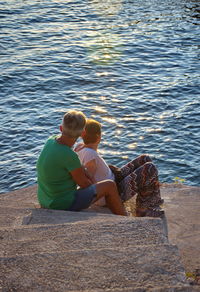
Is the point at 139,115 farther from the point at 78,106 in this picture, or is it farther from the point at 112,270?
the point at 112,270

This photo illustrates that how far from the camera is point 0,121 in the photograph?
13.1 metres

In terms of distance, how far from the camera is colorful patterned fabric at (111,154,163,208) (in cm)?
738

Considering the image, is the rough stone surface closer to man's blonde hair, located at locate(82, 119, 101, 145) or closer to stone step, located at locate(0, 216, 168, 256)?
stone step, located at locate(0, 216, 168, 256)

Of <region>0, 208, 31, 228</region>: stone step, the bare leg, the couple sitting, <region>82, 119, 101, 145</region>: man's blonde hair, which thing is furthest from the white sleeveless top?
<region>0, 208, 31, 228</region>: stone step

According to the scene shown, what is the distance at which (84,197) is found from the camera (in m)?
6.93

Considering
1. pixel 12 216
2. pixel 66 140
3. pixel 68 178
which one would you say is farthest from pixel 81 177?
pixel 12 216

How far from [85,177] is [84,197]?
0.85 feet

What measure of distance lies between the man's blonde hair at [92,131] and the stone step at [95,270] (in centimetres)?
274

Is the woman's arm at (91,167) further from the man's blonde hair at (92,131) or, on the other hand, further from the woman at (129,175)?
the man's blonde hair at (92,131)

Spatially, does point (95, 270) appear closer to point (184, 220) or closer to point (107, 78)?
point (184, 220)

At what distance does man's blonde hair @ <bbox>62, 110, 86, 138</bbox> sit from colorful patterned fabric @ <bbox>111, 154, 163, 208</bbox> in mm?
1168

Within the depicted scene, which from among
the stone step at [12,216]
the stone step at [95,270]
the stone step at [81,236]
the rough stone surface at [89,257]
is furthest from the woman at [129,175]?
the stone step at [95,270]

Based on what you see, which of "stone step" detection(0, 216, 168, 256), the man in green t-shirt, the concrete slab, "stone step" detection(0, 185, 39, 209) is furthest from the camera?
"stone step" detection(0, 185, 39, 209)

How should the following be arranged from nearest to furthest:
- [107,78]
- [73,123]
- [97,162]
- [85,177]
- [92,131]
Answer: [73,123] < [85,177] < [92,131] < [97,162] < [107,78]
